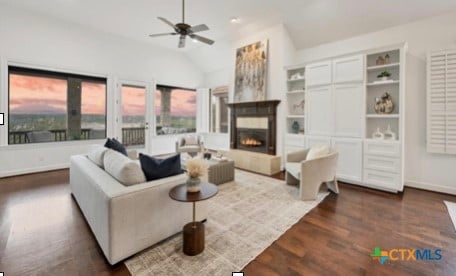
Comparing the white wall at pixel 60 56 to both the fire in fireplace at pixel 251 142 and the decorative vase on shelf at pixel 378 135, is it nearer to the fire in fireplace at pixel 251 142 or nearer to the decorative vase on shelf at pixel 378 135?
the fire in fireplace at pixel 251 142

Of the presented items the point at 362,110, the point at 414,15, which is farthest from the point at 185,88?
the point at 414,15

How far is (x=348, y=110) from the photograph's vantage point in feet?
13.5

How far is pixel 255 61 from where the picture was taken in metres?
5.55

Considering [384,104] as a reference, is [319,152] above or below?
below

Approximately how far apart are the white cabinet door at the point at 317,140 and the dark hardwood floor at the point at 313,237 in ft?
4.09

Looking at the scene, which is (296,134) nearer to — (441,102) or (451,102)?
(441,102)

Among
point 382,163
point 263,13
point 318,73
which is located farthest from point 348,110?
point 263,13

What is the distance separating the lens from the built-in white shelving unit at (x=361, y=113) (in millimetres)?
3688

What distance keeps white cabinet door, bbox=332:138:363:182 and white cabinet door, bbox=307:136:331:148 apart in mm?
119

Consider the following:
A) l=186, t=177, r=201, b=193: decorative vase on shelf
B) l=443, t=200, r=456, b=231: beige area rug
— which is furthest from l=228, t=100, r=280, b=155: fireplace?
l=186, t=177, r=201, b=193: decorative vase on shelf

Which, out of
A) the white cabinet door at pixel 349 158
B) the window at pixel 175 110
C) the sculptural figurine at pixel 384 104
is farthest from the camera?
the window at pixel 175 110

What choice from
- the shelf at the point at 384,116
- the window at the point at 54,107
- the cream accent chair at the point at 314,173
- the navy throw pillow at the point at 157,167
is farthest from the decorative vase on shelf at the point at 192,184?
the window at the point at 54,107

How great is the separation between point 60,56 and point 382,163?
7.42m

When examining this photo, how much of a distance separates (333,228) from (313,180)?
910 millimetres
